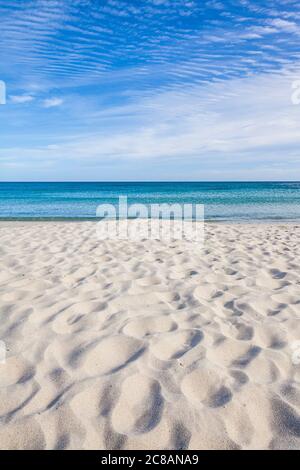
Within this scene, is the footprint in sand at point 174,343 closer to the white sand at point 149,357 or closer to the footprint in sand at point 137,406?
the white sand at point 149,357

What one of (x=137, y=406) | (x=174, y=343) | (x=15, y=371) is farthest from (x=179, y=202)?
(x=137, y=406)

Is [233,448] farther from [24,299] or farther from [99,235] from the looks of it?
[99,235]

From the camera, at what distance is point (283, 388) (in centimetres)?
222

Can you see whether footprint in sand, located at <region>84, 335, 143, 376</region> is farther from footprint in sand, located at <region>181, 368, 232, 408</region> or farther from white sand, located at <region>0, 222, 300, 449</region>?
footprint in sand, located at <region>181, 368, 232, 408</region>

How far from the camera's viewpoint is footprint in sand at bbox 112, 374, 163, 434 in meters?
1.92

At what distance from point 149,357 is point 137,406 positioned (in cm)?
51

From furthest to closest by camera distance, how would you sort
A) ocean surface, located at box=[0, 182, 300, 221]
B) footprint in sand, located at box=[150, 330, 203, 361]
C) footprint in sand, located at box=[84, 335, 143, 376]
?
ocean surface, located at box=[0, 182, 300, 221], footprint in sand, located at box=[150, 330, 203, 361], footprint in sand, located at box=[84, 335, 143, 376]

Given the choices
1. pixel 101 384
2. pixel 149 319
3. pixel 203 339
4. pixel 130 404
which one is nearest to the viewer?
pixel 130 404

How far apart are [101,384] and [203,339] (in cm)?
Result: 97

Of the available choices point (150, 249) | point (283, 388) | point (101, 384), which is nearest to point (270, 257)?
point (150, 249)

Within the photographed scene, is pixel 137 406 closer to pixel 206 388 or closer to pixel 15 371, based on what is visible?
pixel 206 388

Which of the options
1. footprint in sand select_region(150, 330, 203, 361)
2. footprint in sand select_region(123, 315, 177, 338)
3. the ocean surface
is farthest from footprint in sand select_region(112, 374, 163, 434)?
the ocean surface

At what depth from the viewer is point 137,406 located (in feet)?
6.81
